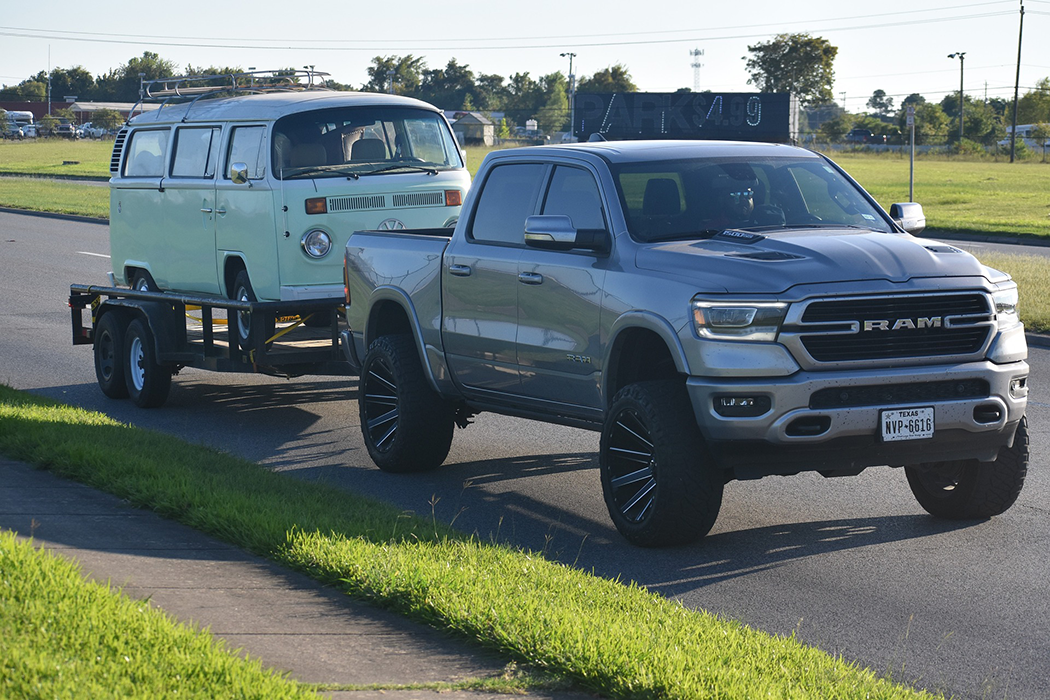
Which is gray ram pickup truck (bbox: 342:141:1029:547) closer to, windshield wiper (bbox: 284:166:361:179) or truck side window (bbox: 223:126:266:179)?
windshield wiper (bbox: 284:166:361:179)

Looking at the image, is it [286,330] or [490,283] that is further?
[286,330]

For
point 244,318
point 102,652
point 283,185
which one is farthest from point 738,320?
point 244,318

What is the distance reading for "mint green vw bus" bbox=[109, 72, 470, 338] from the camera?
12.2 meters

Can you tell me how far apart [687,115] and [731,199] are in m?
60.6

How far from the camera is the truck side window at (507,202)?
28.7 feet

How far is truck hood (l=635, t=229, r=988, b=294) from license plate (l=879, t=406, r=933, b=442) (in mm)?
657

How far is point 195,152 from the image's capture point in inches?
523

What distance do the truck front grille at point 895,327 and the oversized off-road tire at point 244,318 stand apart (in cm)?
560

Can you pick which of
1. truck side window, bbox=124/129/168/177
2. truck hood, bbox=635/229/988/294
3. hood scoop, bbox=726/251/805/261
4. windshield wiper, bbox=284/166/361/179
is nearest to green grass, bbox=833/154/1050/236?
truck side window, bbox=124/129/168/177

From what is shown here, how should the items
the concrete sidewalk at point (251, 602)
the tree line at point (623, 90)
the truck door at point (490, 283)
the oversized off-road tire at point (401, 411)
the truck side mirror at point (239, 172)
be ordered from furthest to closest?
the tree line at point (623, 90)
the truck side mirror at point (239, 172)
the oversized off-road tire at point (401, 411)
the truck door at point (490, 283)
the concrete sidewalk at point (251, 602)

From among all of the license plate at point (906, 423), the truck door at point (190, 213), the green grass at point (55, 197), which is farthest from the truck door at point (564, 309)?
the green grass at point (55, 197)

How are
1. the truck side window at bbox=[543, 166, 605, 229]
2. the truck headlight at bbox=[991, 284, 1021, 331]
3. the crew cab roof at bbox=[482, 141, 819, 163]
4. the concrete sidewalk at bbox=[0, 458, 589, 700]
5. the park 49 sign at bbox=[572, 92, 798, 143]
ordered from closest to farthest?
the concrete sidewalk at bbox=[0, 458, 589, 700]
the truck headlight at bbox=[991, 284, 1021, 331]
the truck side window at bbox=[543, 166, 605, 229]
the crew cab roof at bbox=[482, 141, 819, 163]
the park 49 sign at bbox=[572, 92, 798, 143]

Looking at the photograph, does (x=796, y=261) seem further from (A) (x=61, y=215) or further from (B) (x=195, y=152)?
(A) (x=61, y=215)

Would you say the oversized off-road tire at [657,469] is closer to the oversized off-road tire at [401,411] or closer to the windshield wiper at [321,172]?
the oversized off-road tire at [401,411]
